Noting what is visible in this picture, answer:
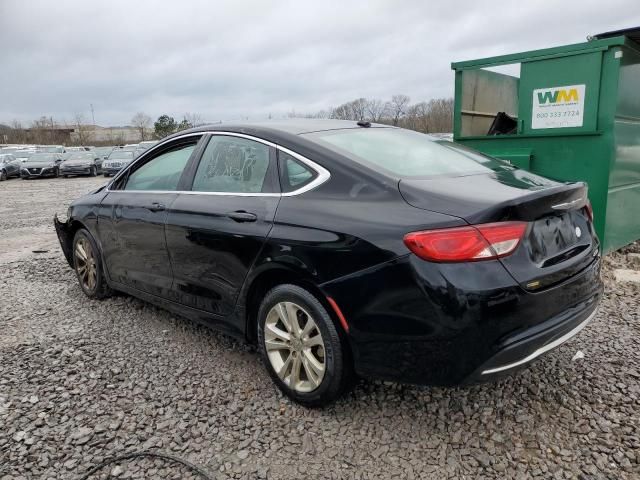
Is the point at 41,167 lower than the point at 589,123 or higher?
lower

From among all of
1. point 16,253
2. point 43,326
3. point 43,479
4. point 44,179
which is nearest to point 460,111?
point 43,326

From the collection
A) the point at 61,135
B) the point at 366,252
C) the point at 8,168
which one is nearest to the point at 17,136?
the point at 61,135

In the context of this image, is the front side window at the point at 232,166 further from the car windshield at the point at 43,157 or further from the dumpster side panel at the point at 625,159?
the car windshield at the point at 43,157

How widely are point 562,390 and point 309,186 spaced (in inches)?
72.8

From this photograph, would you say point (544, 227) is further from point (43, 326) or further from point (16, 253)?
point (16, 253)

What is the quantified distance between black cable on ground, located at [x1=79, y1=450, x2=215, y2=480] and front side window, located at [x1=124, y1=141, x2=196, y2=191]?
1.79 m

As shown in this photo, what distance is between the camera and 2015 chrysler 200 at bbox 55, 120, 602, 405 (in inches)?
84.3

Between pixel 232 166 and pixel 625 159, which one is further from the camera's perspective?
pixel 625 159

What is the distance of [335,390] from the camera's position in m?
2.58

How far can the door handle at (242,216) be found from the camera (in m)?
2.84

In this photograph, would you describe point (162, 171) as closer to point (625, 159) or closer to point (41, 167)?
point (625, 159)

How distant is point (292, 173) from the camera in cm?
281

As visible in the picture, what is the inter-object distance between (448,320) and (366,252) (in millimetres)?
477

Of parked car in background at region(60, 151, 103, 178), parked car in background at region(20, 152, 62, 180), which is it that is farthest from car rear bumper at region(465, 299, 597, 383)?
parked car in background at region(20, 152, 62, 180)
